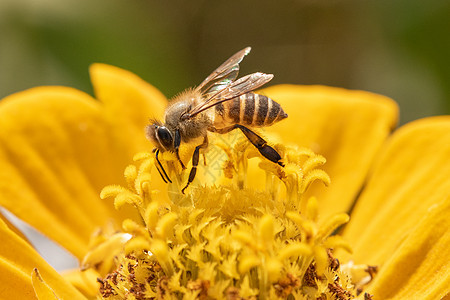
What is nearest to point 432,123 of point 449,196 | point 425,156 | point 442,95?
point 425,156

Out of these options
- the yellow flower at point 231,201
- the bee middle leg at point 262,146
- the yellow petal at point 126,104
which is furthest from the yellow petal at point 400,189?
the yellow petal at point 126,104

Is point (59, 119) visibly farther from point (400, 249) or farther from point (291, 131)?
point (400, 249)

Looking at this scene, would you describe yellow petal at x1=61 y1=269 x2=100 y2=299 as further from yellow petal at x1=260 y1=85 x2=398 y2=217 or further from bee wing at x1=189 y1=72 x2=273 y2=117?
yellow petal at x1=260 y1=85 x2=398 y2=217

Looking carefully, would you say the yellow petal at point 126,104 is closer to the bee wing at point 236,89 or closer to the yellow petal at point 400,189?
the bee wing at point 236,89

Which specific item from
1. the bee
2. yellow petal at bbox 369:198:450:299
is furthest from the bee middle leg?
yellow petal at bbox 369:198:450:299

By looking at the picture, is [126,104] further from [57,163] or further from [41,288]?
[41,288]

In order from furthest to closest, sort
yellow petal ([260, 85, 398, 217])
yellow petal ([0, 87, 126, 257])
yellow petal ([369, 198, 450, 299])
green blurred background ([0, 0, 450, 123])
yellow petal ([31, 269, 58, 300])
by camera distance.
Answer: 1. green blurred background ([0, 0, 450, 123])
2. yellow petal ([260, 85, 398, 217])
3. yellow petal ([0, 87, 126, 257])
4. yellow petal ([369, 198, 450, 299])
5. yellow petal ([31, 269, 58, 300])
